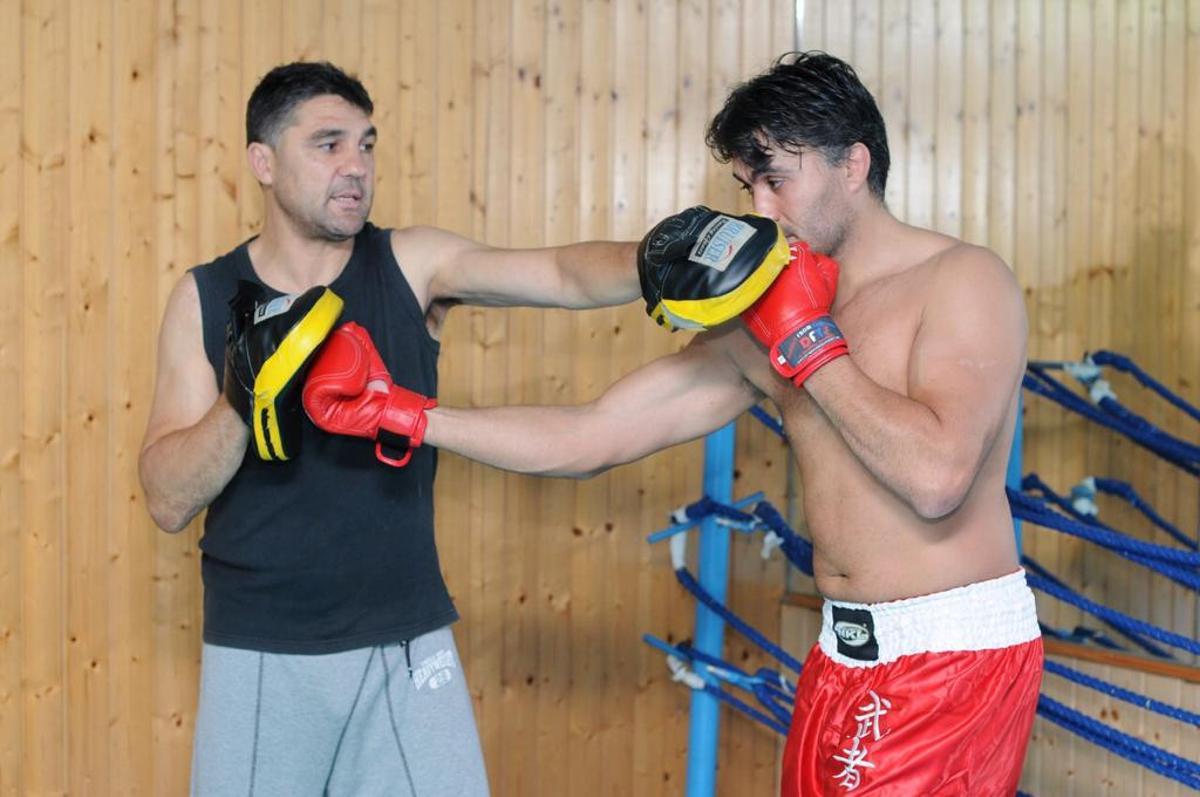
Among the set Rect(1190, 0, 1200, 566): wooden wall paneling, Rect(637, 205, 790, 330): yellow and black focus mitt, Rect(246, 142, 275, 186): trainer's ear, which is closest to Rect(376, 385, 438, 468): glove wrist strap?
Rect(637, 205, 790, 330): yellow and black focus mitt

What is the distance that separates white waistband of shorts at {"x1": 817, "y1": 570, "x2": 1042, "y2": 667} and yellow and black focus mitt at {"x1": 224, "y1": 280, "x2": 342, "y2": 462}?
3.32 ft

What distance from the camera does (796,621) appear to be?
437cm

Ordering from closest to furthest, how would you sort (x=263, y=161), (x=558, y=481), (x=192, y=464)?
(x=192, y=464) → (x=263, y=161) → (x=558, y=481)

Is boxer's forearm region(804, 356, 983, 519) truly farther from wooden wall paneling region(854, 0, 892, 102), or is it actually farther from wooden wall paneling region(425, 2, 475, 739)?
wooden wall paneling region(854, 0, 892, 102)

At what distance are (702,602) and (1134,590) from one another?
179 cm

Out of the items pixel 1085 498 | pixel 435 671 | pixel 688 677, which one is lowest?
pixel 688 677

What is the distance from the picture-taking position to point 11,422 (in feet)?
12.0

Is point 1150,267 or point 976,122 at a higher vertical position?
point 976,122

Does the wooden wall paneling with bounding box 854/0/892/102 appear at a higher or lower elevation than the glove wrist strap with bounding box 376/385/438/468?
higher

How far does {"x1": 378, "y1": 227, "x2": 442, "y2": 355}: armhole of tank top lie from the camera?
2.79 meters

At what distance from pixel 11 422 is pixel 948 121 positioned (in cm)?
298

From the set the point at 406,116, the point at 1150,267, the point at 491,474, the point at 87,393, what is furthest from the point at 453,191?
the point at 1150,267

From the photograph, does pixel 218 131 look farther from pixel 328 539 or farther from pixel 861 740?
pixel 861 740

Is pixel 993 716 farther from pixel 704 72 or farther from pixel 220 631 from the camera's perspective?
pixel 704 72
